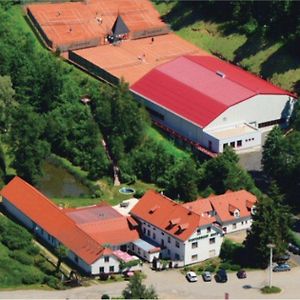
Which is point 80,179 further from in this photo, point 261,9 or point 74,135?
point 261,9

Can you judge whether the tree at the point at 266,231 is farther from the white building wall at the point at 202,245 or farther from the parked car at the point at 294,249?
the white building wall at the point at 202,245

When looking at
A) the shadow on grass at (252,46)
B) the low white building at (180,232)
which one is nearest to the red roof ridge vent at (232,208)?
the low white building at (180,232)

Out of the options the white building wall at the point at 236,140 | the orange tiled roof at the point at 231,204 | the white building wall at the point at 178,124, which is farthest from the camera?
the white building wall at the point at 178,124

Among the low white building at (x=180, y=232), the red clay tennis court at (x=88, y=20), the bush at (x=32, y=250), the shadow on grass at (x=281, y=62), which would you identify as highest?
the red clay tennis court at (x=88, y=20)

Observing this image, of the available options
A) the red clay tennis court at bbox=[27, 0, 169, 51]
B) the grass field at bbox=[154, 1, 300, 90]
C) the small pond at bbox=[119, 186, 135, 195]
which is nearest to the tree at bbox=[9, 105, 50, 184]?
the small pond at bbox=[119, 186, 135, 195]

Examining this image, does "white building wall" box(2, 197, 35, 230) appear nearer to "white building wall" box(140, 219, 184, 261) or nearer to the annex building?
the annex building

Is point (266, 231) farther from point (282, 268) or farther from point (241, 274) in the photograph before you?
point (241, 274)
